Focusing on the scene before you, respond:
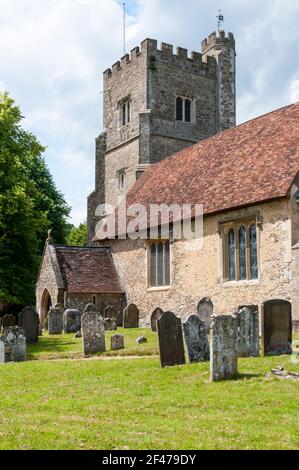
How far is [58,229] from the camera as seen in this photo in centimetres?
4053

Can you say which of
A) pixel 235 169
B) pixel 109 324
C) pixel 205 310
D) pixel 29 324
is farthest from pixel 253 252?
pixel 29 324

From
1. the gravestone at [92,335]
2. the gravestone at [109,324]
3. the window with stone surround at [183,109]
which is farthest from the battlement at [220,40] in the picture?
the gravestone at [92,335]

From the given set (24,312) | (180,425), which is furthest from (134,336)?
(180,425)

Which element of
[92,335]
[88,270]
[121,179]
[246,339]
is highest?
[121,179]

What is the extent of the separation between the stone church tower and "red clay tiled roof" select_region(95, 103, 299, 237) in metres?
7.01

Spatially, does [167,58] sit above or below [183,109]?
above

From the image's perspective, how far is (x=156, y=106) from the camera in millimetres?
34375

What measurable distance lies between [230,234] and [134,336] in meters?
4.67

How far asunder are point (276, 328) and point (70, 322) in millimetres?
10664

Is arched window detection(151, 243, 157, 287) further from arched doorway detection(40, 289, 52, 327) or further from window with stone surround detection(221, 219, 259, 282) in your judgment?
arched doorway detection(40, 289, 52, 327)

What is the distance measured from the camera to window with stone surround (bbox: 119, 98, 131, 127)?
3594 centimetres

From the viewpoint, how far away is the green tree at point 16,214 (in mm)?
23766

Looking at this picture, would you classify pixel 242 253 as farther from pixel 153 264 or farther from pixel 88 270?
pixel 88 270
